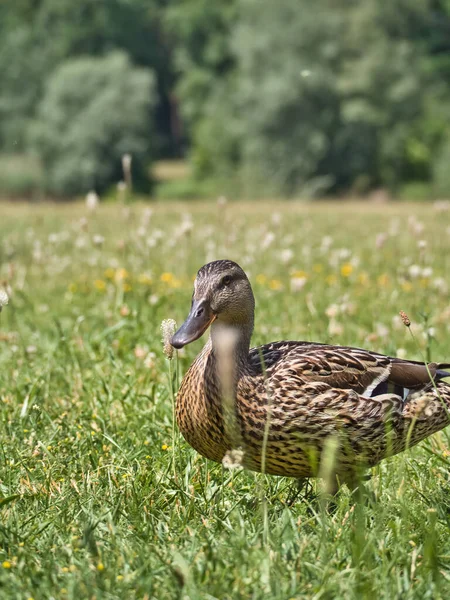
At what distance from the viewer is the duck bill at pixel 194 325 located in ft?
10.1

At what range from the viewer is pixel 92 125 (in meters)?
44.1

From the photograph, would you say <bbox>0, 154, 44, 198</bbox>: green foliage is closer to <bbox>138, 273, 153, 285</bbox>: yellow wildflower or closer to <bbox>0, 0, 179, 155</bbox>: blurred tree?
<bbox>0, 0, 179, 155</bbox>: blurred tree

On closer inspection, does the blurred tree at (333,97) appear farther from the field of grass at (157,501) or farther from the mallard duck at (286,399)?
the mallard duck at (286,399)

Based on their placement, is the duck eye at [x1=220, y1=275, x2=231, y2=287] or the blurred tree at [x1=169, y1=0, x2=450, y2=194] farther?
the blurred tree at [x1=169, y1=0, x2=450, y2=194]

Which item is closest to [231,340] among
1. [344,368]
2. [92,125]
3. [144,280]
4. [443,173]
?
[344,368]

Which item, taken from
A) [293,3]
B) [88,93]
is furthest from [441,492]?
[293,3]

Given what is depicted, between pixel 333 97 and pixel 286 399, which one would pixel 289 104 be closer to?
pixel 333 97

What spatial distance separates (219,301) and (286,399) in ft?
1.47

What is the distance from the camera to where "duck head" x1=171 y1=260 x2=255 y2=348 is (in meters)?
3.21

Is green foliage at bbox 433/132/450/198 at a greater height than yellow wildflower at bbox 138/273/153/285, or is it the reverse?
yellow wildflower at bbox 138/273/153/285

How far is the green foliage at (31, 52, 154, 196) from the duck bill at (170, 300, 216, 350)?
40811 mm

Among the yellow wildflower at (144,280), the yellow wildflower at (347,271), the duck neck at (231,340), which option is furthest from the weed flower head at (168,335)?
the yellow wildflower at (347,271)

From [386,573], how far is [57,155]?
1775 inches

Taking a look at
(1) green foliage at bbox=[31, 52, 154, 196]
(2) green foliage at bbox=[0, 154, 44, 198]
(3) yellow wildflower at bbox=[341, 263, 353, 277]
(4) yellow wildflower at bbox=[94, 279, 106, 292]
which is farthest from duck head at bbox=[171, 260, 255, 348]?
(1) green foliage at bbox=[31, 52, 154, 196]
